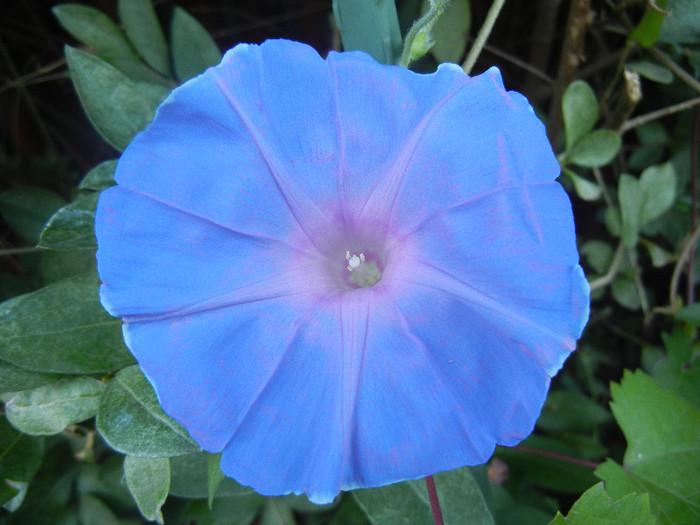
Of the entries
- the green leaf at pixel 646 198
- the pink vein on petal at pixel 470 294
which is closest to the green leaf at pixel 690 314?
the green leaf at pixel 646 198

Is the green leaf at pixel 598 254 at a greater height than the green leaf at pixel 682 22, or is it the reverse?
the green leaf at pixel 682 22

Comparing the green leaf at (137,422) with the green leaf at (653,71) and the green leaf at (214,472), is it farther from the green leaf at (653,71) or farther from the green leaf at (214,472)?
the green leaf at (653,71)

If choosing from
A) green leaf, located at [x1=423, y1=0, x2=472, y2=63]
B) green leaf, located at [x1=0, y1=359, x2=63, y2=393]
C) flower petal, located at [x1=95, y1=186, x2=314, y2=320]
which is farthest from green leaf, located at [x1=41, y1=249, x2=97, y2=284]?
green leaf, located at [x1=423, y1=0, x2=472, y2=63]

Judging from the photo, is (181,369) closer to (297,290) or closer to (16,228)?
(297,290)

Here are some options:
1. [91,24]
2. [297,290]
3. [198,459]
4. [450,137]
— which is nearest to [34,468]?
[198,459]

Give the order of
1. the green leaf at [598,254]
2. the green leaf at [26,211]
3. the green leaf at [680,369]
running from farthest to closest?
the green leaf at [598,254] < the green leaf at [26,211] < the green leaf at [680,369]

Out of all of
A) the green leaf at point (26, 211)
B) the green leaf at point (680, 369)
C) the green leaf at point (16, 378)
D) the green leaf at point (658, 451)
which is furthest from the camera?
the green leaf at point (26, 211)

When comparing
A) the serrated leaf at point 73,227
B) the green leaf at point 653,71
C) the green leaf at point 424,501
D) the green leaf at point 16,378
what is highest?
the green leaf at point 653,71
